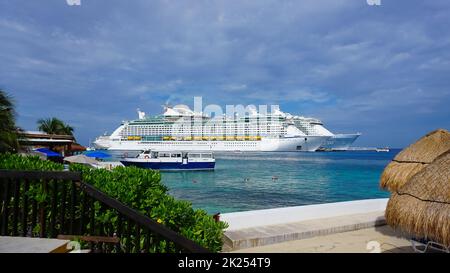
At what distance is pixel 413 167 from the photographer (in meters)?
5.50

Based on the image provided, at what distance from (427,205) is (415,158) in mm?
2592

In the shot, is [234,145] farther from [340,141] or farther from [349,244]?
[349,244]

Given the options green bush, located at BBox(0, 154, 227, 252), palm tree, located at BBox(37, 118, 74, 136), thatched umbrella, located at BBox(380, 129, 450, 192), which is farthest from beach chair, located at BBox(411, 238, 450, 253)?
palm tree, located at BBox(37, 118, 74, 136)

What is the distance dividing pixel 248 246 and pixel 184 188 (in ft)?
51.4

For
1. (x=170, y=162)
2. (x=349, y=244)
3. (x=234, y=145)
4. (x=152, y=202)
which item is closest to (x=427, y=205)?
(x=349, y=244)

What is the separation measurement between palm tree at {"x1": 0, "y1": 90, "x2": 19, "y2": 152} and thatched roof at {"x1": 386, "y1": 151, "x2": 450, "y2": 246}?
13060 mm

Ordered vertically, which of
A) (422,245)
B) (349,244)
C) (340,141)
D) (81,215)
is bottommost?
(349,244)

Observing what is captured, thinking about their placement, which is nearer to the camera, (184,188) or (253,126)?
(184,188)

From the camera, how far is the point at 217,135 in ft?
226

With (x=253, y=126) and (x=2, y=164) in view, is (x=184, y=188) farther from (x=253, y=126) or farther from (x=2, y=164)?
(x=253, y=126)

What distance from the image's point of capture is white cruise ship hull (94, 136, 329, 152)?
217 ft

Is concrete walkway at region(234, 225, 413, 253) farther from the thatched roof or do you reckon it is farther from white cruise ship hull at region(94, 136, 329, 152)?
white cruise ship hull at region(94, 136, 329, 152)

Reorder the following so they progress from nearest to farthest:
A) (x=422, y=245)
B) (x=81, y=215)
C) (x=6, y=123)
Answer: (x=81, y=215) < (x=422, y=245) < (x=6, y=123)
